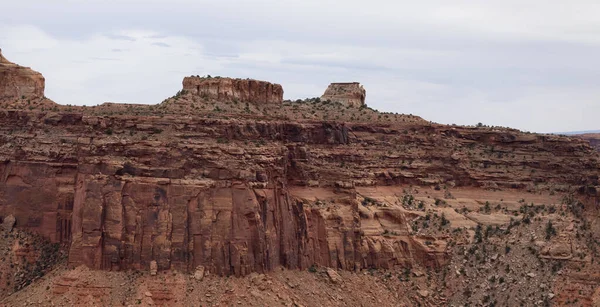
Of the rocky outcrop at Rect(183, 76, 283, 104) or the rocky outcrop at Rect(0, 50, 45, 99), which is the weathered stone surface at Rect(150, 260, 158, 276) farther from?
the rocky outcrop at Rect(0, 50, 45, 99)

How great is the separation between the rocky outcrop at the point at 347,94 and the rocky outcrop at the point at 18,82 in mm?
23699

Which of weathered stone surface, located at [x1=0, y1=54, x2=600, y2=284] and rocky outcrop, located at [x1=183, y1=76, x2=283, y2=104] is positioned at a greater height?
rocky outcrop, located at [x1=183, y1=76, x2=283, y2=104]

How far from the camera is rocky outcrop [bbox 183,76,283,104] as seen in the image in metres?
76.4

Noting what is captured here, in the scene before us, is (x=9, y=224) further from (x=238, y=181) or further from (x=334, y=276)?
(x=334, y=276)

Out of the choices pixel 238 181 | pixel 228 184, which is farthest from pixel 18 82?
pixel 238 181

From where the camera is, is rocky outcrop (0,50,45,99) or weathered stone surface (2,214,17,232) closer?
weathered stone surface (2,214,17,232)

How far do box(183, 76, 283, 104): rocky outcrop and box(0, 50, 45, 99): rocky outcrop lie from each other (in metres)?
10.7

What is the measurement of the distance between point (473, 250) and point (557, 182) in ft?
35.0

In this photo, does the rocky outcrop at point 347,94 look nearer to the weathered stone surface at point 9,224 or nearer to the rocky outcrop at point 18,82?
the rocky outcrop at point 18,82

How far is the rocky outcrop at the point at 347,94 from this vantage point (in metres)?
88.5

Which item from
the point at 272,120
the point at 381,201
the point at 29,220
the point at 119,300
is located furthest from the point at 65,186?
the point at 381,201

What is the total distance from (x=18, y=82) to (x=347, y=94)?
26.4m

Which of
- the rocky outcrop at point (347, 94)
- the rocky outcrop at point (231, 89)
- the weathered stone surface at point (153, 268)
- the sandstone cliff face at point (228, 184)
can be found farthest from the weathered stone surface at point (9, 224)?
the rocky outcrop at point (347, 94)

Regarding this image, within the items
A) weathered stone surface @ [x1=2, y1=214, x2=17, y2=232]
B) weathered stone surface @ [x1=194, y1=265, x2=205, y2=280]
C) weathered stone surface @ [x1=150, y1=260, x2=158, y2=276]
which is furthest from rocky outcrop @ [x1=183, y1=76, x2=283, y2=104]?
weathered stone surface @ [x1=2, y1=214, x2=17, y2=232]
